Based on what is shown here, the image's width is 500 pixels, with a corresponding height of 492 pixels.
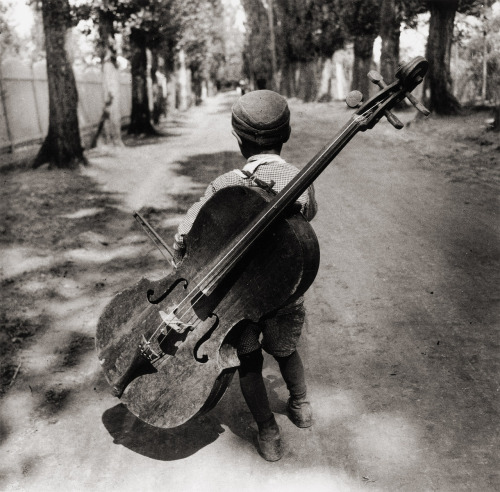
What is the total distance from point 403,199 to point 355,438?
5.55 meters

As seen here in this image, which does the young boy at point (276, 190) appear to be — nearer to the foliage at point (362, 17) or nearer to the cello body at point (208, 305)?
the cello body at point (208, 305)

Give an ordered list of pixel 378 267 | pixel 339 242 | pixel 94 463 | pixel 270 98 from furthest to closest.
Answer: pixel 339 242
pixel 378 267
pixel 94 463
pixel 270 98

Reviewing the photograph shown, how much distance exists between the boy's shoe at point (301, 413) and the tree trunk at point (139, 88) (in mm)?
16352

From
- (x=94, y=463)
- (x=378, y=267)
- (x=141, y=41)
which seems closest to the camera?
(x=94, y=463)

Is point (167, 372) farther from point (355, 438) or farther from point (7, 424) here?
point (7, 424)

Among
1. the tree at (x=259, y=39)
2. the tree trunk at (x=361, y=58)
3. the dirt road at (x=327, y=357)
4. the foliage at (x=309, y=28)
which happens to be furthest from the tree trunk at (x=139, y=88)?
the tree at (x=259, y=39)

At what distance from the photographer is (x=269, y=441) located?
312cm

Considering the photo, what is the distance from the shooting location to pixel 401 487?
2867mm

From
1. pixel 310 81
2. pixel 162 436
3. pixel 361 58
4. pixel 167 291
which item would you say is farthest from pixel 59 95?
pixel 310 81

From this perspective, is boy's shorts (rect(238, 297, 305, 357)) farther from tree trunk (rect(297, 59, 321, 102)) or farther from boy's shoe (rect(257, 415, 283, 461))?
tree trunk (rect(297, 59, 321, 102))

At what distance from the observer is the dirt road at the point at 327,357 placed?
3.08 meters

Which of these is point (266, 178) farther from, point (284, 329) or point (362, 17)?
point (362, 17)

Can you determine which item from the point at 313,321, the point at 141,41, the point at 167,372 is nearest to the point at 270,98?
the point at 167,372

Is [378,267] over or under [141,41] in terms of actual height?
under
